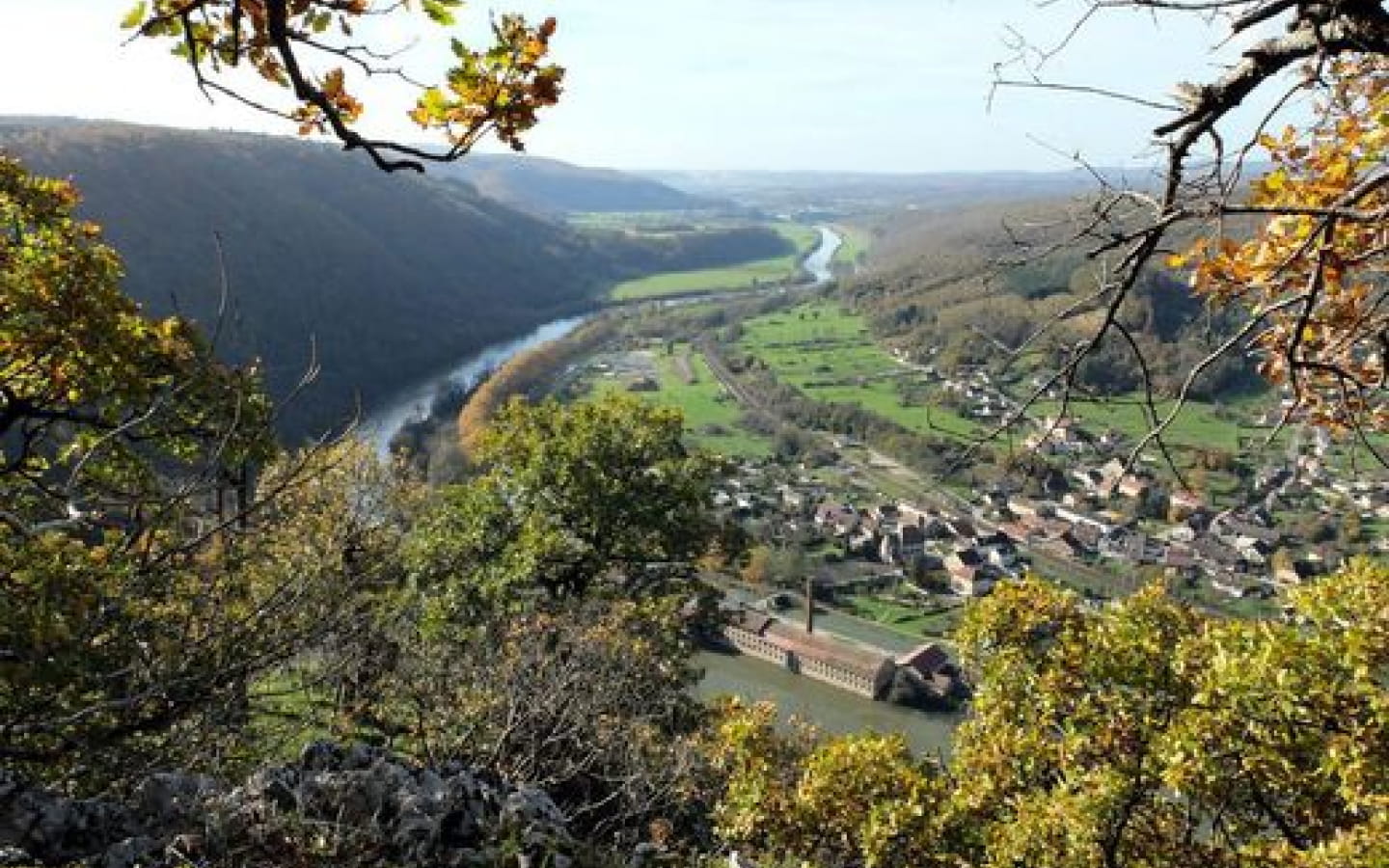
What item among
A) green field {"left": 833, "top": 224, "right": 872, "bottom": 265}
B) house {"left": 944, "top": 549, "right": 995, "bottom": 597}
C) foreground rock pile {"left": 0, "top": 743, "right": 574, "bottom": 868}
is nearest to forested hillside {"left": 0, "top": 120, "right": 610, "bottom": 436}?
house {"left": 944, "top": 549, "right": 995, "bottom": 597}

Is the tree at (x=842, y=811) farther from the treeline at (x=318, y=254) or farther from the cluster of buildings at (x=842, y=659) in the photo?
the treeline at (x=318, y=254)

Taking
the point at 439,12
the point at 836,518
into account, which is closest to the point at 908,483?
the point at 836,518

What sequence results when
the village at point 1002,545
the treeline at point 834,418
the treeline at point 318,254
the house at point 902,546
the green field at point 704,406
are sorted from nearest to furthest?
the village at point 1002,545 < the house at point 902,546 < the treeline at point 834,418 < the green field at point 704,406 < the treeline at point 318,254

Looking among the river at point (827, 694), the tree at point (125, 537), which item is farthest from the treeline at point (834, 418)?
the tree at point (125, 537)

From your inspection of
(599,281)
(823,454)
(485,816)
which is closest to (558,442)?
(485,816)

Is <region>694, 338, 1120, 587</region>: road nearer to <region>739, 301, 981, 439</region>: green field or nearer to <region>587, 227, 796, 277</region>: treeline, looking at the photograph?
<region>739, 301, 981, 439</region>: green field

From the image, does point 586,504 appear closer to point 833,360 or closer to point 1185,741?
point 1185,741

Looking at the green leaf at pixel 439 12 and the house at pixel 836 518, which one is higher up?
the green leaf at pixel 439 12
